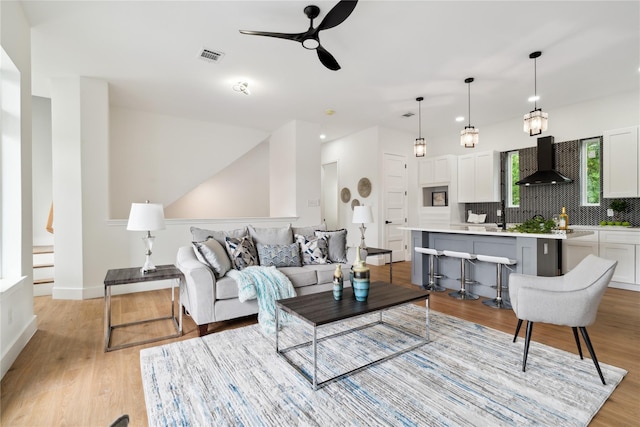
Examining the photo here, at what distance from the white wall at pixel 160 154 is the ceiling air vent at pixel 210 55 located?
8.68ft

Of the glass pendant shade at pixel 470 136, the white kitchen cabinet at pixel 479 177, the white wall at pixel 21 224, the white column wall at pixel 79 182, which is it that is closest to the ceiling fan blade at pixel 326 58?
the glass pendant shade at pixel 470 136

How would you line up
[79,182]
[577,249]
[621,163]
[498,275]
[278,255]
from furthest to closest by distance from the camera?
[577,249] < [621,163] < [79,182] < [498,275] < [278,255]

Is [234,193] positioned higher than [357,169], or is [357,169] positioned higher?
[357,169]

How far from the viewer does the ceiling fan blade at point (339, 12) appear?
2.12 m

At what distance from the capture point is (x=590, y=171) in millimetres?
4891

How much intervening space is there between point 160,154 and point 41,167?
6.37ft

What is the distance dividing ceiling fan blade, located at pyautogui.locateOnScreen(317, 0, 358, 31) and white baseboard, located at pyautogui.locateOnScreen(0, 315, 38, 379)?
11.3 ft

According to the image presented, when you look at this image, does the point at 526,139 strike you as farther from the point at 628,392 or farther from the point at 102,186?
the point at 102,186

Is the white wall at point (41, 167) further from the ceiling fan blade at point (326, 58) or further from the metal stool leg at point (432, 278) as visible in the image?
the metal stool leg at point (432, 278)

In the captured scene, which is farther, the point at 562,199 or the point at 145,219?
the point at 562,199

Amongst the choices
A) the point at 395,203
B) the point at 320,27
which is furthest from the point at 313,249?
the point at 395,203

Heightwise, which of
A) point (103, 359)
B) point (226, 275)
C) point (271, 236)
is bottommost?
point (103, 359)

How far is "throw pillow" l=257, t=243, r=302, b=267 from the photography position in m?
3.50

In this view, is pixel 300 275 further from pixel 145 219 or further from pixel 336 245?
pixel 145 219
